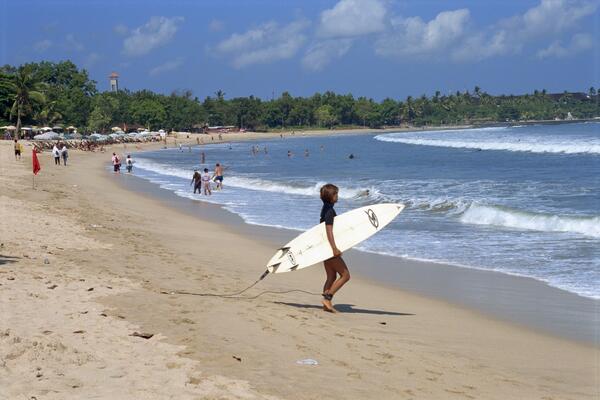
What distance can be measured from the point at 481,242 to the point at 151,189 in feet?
54.1

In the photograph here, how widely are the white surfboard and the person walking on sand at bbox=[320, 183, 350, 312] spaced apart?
107mm

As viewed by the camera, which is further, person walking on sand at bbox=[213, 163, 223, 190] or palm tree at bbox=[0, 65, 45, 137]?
palm tree at bbox=[0, 65, 45, 137]

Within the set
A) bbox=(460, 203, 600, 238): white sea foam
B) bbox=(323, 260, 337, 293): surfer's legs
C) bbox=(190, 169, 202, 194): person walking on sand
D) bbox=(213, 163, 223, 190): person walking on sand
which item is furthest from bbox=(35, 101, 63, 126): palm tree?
bbox=(323, 260, 337, 293): surfer's legs

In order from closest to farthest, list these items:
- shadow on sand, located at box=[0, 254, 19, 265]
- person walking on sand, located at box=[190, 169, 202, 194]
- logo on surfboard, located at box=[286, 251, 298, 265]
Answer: logo on surfboard, located at box=[286, 251, 298, 265]
shadow on sand, located at box=[0, 254, 19, 265]
person walking on sand, located at box=[190, 169, 202, 194]

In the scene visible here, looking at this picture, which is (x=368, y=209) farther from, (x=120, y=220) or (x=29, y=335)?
(x=120, y=220)

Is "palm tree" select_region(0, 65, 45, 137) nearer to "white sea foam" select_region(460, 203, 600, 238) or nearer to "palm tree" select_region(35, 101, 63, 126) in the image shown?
"palm tree" select_region(35, 101, 63, 126)

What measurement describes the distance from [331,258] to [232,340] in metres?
2.28

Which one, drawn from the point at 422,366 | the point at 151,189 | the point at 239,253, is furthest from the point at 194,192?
the point at 422,366

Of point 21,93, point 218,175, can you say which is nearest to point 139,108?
point 21,93

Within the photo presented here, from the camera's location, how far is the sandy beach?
499 cm

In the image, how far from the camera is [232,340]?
6.04 meters

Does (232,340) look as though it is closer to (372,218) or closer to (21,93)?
(372,218)

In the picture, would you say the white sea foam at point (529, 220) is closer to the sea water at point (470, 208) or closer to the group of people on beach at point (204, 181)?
the sea water at point (470, 208)

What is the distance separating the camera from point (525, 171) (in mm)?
35719
